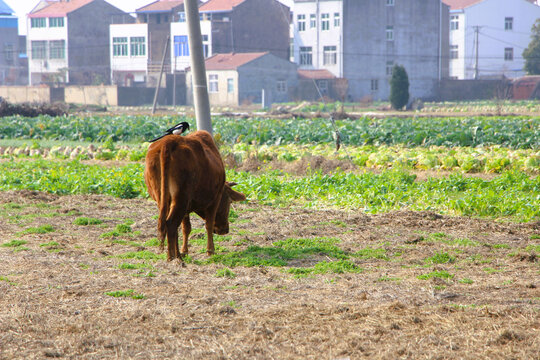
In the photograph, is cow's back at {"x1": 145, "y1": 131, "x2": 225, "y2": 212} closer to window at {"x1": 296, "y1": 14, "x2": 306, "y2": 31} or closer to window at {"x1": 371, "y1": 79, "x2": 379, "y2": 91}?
window at {"x1": 371, "y1": 79, "x2": 379, "y2": 91}

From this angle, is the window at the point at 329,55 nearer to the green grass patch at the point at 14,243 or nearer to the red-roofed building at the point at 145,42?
the red-roofed building at the point at 145,42

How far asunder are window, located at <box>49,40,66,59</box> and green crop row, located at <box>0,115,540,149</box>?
5518 centimetres

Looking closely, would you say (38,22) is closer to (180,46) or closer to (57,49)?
(57,49)

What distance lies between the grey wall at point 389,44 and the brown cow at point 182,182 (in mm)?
65958

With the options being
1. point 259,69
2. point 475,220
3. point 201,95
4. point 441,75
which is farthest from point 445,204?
point 441,75

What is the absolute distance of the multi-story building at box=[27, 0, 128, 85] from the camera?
282 feet

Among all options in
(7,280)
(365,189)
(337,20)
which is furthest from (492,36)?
(7,280)

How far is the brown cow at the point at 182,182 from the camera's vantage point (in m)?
7.63

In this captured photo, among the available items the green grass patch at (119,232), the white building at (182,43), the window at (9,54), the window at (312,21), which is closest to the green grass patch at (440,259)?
the green grass patch at (119,232)

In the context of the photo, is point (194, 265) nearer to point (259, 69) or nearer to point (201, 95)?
point (201, 95)

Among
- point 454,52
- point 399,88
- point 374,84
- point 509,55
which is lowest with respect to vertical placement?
point 399,88

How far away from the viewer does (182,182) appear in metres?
7.65

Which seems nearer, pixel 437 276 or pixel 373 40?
pixel 437 276

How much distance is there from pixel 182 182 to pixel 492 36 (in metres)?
81.3
